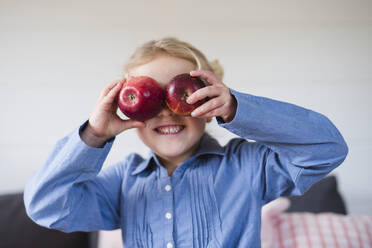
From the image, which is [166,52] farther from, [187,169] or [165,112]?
[187,169]

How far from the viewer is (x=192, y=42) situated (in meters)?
1.83

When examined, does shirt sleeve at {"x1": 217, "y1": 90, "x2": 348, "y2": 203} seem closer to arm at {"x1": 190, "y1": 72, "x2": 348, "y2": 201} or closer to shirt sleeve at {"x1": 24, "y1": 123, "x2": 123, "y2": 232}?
arm at {"x1": 190, "y1": 72, "x2": 348, "y2": 201}

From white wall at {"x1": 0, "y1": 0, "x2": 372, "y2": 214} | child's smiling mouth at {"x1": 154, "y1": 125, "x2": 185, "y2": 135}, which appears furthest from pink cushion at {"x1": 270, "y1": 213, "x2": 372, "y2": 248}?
child's smiling mouth at {"x1": 154, "y1": 125, "x2": 185, "y2": 135}

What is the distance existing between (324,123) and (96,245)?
127cm

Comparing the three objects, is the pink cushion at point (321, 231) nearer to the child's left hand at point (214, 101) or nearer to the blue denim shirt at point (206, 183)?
the blue denim shirt at point (206, 183)

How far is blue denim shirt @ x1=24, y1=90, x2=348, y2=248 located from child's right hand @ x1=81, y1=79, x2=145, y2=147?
23mm

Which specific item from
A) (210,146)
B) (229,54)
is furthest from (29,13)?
(210,146)

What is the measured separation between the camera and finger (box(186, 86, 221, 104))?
666mm

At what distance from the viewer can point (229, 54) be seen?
72.1 inches

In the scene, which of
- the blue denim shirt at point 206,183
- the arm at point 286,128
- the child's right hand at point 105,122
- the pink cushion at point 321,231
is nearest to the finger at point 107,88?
the child's right hand at point 105,122

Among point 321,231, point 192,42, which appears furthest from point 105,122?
point 192,42

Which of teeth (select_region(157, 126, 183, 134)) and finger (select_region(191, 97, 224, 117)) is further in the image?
teeth (select_region(157, 126, 183, 134))

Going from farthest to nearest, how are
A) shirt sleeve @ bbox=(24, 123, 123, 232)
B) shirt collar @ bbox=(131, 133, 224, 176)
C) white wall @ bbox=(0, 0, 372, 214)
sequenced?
white wall @ bbox=(0, 0, 372, 214) → shirt collar @ bbox=(131, 133, 224, 176) → shirt sleeve @ bbox=(24, 123, 123, 232)

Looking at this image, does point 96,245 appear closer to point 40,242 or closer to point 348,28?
point 40,242
